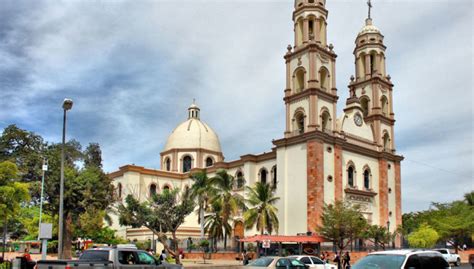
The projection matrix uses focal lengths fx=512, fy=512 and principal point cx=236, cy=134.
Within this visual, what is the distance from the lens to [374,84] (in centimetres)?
5228

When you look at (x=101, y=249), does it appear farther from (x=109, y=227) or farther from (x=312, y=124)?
(x=109, y=227)

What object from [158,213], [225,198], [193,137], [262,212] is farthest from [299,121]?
[193,137]

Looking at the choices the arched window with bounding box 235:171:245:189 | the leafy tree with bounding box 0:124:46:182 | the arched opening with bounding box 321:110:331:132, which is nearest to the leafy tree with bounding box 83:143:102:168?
the leafy tree with bounding box 0:124:46:182

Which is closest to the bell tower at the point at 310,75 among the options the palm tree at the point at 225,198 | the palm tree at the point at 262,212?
the palm tree at the point at 262,212

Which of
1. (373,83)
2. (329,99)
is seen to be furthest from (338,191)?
(373,83)

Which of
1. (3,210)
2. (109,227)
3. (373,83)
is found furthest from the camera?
(109,227)

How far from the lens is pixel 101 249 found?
53.0ft

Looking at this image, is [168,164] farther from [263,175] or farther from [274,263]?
[274,263]

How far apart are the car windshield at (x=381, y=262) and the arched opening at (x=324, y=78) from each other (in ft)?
113

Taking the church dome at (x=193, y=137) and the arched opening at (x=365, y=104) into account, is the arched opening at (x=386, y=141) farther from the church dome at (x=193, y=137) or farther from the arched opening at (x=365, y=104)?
the church dome at (x=193, y=137)

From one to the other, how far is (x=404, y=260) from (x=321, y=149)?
30.6m

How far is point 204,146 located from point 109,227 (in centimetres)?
1525

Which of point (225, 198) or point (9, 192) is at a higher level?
point (225, 198)

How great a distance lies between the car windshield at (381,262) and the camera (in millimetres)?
11977
